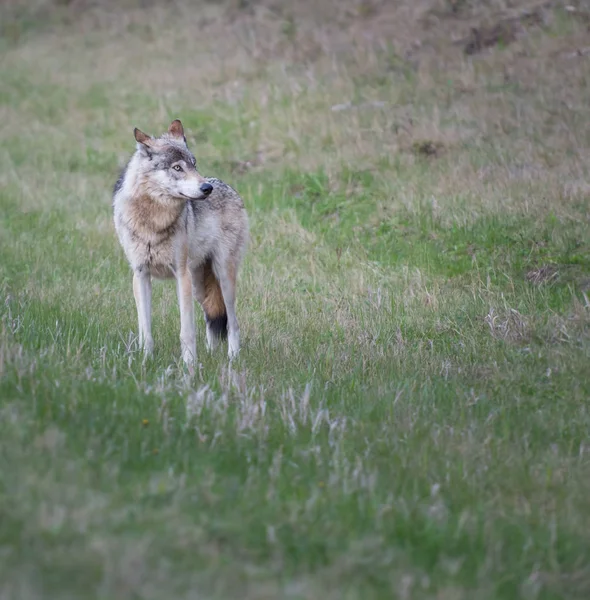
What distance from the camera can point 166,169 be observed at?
23.3ft

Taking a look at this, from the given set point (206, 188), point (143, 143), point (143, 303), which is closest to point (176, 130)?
point (143, 143)

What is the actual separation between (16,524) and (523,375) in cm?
371

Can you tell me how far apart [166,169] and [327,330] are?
6.23ft

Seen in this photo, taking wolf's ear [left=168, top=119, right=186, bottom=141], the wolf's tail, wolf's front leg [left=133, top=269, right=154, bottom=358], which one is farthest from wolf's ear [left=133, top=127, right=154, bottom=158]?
the wolf's tail

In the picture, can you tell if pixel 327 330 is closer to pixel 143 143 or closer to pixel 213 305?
pixel 213 305

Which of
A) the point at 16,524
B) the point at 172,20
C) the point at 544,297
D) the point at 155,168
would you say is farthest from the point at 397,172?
the point at 172,20

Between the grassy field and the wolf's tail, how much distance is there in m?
0.38

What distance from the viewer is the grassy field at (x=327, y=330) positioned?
3375 mm

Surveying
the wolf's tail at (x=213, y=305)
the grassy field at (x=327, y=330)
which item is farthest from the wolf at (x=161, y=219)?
the grassy field at (x=327, y=330)

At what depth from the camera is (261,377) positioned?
19.0ft

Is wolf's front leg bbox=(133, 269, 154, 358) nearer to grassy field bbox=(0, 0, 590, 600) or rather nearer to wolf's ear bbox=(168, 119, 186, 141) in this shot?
grassy field bbox=(0, 0, 590, 600)

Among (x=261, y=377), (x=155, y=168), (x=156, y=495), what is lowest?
(x=261, y=377)

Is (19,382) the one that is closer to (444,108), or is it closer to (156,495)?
(156,495)

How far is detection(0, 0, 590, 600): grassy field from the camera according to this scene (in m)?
3.38
